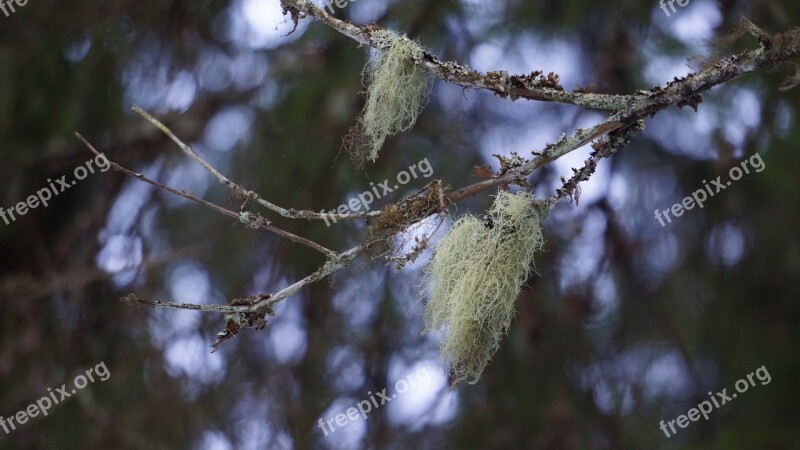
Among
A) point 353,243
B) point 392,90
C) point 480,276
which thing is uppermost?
point 353,243

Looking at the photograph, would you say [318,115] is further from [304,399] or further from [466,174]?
[304,399]

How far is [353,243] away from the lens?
227 cm

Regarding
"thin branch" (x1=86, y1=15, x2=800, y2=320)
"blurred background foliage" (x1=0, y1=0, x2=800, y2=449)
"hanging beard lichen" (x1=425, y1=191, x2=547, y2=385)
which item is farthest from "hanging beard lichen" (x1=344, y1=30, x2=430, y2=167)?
"blurred background foliage" (x1=0, y1=0, x2=800, y2=449)

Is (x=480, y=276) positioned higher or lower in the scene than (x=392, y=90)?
lower

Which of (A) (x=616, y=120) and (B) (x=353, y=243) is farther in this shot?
(B) (x=353, y=243)

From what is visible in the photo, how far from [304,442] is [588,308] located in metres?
0.87

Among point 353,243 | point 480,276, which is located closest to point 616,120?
point 480,276

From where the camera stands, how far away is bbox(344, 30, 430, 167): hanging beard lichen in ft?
3.66

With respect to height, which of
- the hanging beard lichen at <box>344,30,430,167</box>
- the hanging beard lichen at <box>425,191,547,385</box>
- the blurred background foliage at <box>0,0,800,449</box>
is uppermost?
the blurred background foliage at <box>0,0,800,449</box>

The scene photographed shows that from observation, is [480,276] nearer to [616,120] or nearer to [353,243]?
[616,120]

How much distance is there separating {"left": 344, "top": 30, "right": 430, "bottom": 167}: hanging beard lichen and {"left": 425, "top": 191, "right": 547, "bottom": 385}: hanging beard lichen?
0.54ft

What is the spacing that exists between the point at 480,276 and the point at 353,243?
3.85 feet

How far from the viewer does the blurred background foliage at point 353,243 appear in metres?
2.10

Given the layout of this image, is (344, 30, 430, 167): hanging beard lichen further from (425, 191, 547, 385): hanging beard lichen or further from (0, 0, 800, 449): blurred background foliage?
(0, 0, 800, 449): blurred background foliage
